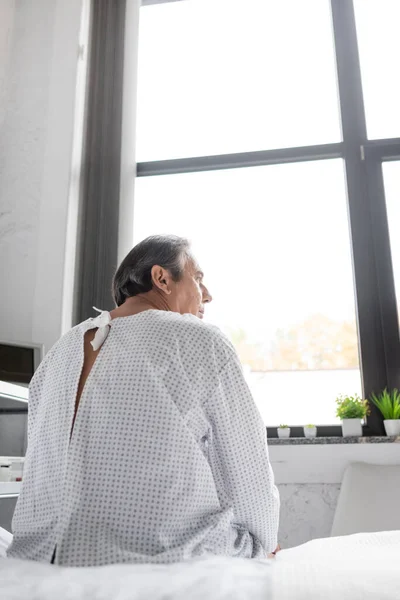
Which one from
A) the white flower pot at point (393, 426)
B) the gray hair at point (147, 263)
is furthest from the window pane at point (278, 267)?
the gray hair at point (147, 263)

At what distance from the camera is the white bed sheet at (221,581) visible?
1.96 ft

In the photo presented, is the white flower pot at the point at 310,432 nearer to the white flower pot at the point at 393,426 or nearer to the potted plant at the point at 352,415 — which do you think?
the potted plant at the point at 352,415

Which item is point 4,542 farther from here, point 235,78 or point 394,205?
point 235,78

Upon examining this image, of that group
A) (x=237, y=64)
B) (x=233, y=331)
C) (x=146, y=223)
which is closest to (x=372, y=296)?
(x=233, y=331)

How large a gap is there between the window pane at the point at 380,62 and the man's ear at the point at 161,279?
215 centimetres

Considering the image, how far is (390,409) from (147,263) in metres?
1.61

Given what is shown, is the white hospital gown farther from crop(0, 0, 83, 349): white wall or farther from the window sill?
crop(0, 0, 83, 349): white wall

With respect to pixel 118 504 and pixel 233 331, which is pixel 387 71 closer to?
pixel 233 331

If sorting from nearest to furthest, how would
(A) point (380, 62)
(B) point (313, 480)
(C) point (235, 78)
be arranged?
1. (B) point (313, 480)
2. (A) point (380, 62)
3. (C) point (235, 78)

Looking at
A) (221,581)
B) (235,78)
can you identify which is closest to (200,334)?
(221,581)

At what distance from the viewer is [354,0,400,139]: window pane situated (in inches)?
125

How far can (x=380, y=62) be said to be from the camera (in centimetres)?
327

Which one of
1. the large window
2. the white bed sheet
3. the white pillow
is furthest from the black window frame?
the white bed sheet

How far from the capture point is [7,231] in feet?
10.0
